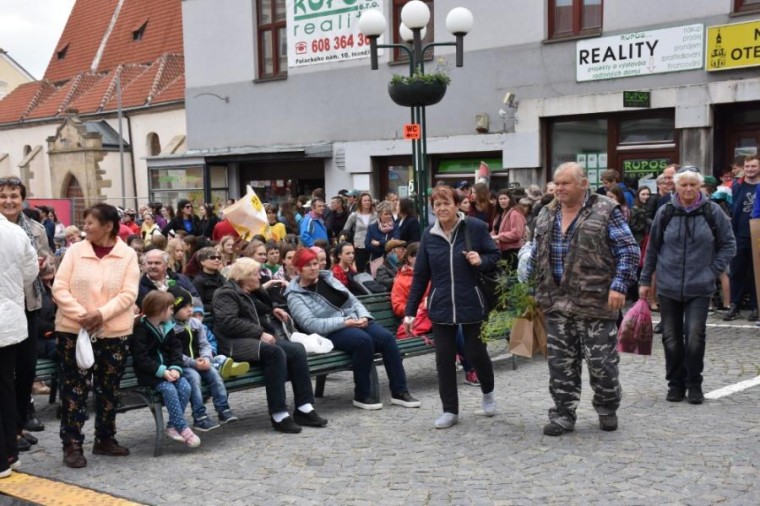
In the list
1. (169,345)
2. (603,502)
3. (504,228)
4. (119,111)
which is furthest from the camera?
(119,111)

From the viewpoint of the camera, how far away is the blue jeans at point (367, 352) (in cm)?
730

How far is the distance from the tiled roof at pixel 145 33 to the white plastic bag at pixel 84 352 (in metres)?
35.5

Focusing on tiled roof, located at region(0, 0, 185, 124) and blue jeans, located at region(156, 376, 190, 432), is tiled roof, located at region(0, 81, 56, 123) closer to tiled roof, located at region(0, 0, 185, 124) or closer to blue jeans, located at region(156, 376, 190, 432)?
tiled roof, located at region(0, 0, 185, 124)

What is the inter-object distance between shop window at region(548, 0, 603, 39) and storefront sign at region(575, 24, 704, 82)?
0.31m

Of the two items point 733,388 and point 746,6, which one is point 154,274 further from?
point 746,6

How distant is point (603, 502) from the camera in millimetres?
4930

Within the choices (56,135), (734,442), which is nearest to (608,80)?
(734,442)

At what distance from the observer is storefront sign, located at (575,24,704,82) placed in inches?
592

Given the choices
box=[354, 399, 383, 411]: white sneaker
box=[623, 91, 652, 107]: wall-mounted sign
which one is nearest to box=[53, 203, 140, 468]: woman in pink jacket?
box=[354, 399, 383, 411]: white sneaker

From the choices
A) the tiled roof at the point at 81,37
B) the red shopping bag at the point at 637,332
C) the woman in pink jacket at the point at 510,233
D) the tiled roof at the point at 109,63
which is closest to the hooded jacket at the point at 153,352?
the red shopping bag at the point at 637,332

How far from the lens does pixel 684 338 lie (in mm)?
7113

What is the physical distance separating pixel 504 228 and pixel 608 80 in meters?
6.07

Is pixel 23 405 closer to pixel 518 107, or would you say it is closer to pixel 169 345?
pixel 169 345

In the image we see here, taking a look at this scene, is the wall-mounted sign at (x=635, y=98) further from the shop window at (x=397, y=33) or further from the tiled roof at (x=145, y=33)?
the tiled roof at (x=145, y=33)
